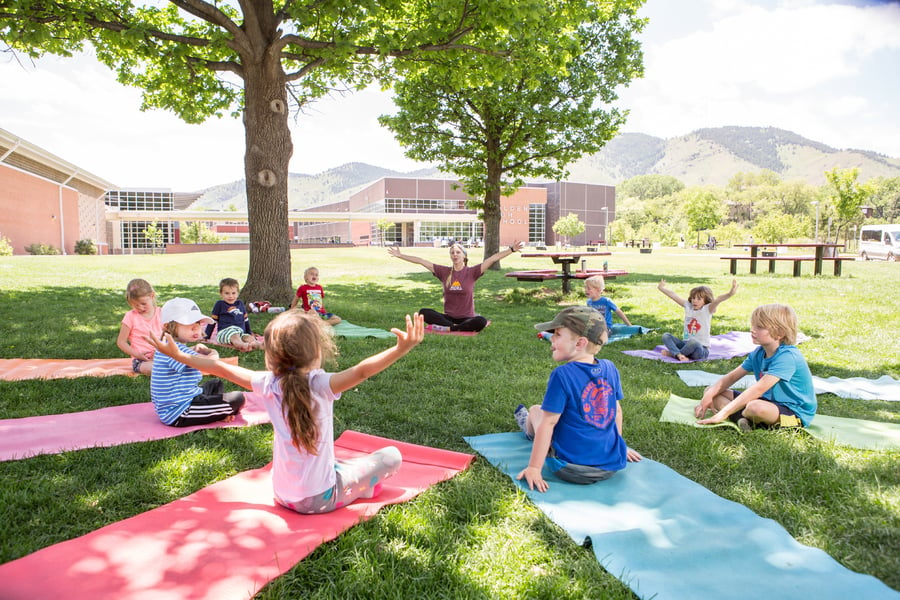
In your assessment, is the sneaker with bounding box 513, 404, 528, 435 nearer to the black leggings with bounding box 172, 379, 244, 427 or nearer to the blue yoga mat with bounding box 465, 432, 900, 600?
the blue yoga mat with bounding box 465, 432, 900, 600

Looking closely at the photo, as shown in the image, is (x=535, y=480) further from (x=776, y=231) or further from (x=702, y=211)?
(x=702, y=211)

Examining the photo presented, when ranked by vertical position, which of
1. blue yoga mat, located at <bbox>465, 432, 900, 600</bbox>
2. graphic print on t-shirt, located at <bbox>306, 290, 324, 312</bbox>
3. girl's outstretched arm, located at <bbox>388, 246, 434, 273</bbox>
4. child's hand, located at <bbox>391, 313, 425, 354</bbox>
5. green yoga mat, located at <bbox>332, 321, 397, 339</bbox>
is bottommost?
blue yoga mat, located at <bbox>465, 432, 900, 600</bbox>

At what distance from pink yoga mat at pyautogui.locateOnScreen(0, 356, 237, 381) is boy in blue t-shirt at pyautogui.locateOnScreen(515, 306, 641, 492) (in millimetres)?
4553

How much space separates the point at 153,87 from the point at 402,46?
6787mm

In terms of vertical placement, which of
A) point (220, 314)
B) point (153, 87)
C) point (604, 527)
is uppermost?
point (153, 87)

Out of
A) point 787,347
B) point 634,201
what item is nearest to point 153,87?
point 787,347

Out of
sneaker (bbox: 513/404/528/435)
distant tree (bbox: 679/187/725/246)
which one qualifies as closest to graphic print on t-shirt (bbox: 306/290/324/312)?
sneaker (bbox: 513/404/528/435)

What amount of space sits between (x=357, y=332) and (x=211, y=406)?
441 cm

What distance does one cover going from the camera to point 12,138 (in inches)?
1356

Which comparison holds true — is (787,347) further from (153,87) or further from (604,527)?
(153,87)

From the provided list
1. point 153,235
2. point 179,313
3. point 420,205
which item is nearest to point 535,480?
point 179,313

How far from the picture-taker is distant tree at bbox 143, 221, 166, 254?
6869 centimetres

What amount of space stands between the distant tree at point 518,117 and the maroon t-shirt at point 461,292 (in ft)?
35.2

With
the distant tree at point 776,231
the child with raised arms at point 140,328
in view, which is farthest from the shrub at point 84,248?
the distant tree at point 776,231
